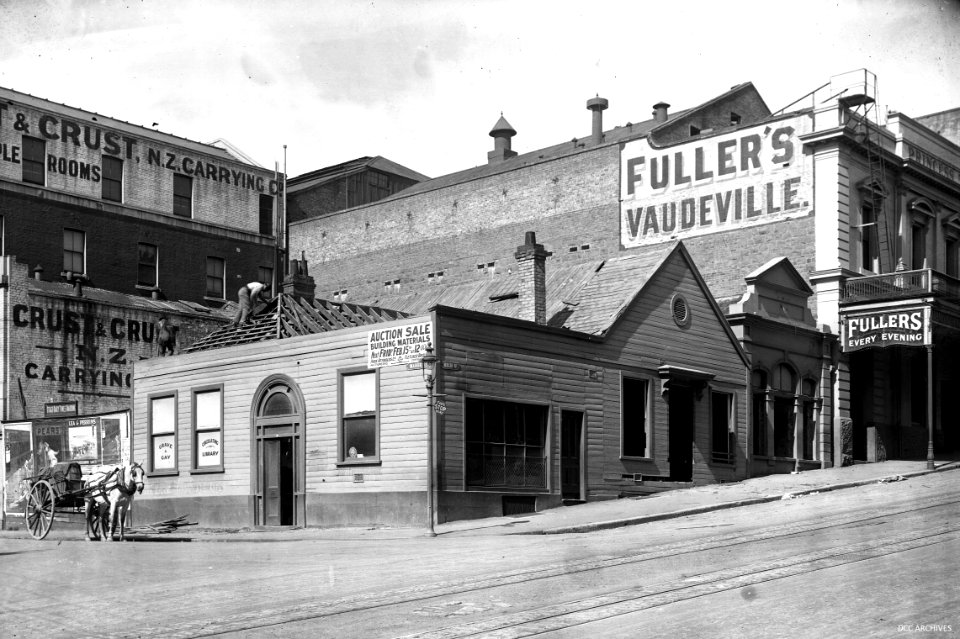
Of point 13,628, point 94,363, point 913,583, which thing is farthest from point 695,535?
point 94,363

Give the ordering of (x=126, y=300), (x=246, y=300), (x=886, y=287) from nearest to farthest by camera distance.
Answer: (x=246, y=300) < (x=886, y=287) < (x=126, y=300)

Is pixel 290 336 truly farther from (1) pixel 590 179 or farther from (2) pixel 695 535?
(1) pixel 590 179

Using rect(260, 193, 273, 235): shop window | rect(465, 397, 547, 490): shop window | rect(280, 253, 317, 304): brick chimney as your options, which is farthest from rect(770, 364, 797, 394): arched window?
rect(260, 193, 273, 235): shop window

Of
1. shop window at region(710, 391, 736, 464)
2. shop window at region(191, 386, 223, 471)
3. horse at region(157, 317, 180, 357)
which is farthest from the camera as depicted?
horse at region(157, 317, 180, 357)

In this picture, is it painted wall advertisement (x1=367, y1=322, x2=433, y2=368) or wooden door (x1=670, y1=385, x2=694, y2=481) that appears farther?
wooden door (x1=670, y1=385, x2=694, y2=481)

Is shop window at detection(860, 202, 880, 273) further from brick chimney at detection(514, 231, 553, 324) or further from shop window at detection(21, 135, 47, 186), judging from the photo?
shop window at detection(21, 135, 47, 186)

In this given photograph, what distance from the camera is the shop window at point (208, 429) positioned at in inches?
1112

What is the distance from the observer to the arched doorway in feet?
86.7

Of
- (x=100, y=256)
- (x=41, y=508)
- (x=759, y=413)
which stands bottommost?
(x=41, y=508)

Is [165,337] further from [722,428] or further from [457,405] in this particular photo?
[722,428]

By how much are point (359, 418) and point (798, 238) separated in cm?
1806

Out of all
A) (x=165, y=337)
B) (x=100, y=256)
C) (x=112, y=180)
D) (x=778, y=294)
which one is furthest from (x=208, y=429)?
(x=112, y=180)

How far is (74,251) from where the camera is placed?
44.3 m

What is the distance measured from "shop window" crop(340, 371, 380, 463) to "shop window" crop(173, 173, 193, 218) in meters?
24.8
